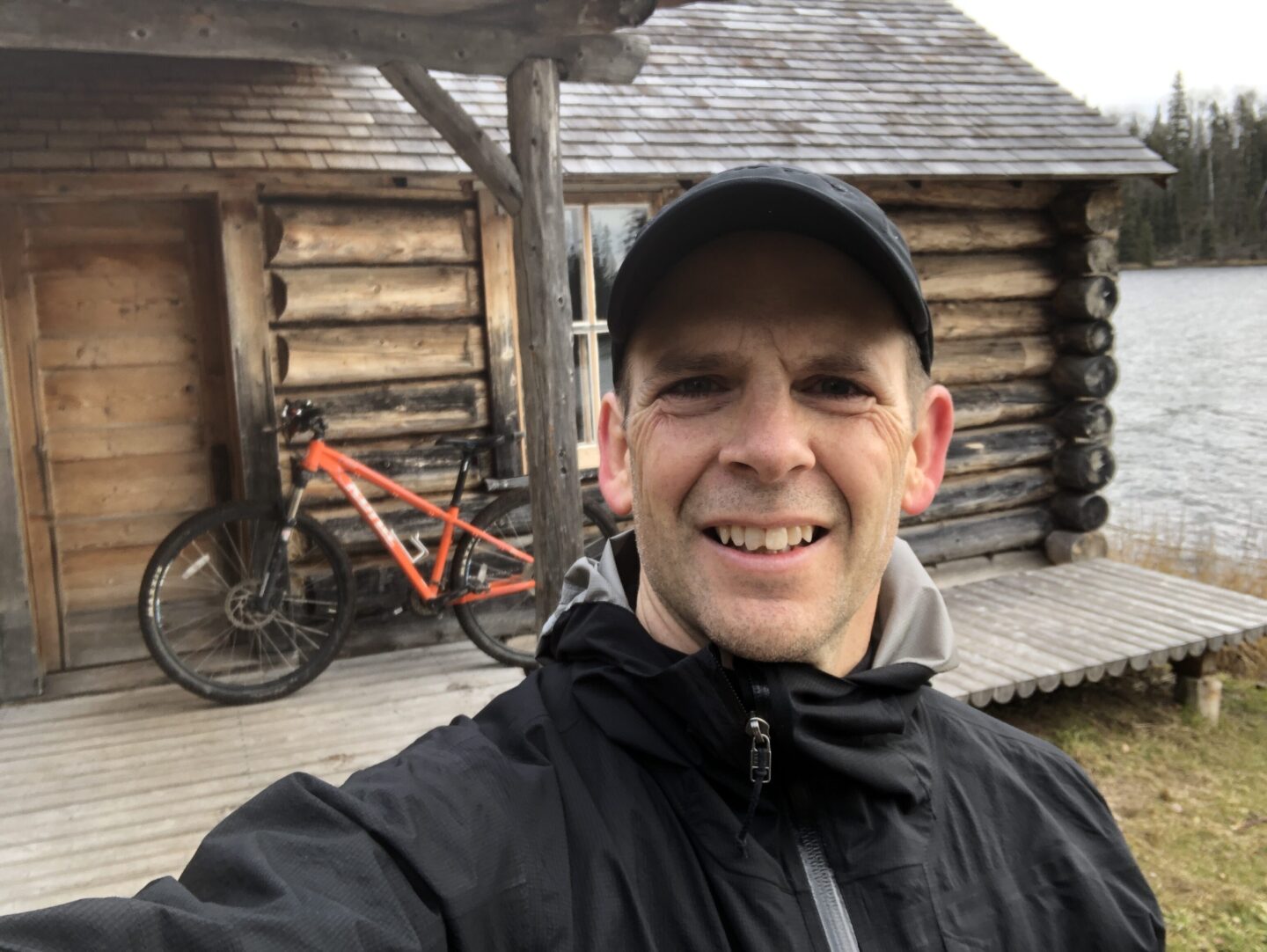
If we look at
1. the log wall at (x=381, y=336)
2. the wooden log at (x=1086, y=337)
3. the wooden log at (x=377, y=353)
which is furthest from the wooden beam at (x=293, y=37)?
the wooden log at (x=1086, y=337)

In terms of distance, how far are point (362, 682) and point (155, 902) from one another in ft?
15.7

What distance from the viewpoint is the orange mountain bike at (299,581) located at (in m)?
5.29

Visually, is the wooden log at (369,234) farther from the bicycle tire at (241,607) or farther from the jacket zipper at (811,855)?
the jacket zipper at (811,855)

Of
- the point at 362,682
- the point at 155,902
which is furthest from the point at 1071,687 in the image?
the point at 155,902

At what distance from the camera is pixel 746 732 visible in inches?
46.5

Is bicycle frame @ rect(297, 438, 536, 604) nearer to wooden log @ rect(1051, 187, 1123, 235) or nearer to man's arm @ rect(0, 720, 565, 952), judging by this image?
man's arm @ rect(0, 720, 565, 952)

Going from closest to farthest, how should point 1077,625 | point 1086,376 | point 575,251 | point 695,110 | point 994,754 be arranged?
point 994,754, point 575,251, point 1077,625, point 695,110, point 1086,376

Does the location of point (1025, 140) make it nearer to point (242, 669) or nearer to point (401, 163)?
point (401, 163)

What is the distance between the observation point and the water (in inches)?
658

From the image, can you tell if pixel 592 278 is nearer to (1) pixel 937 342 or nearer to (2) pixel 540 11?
(2) pixel 540 11

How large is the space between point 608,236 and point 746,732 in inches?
228

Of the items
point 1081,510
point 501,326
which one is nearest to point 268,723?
point 501,326

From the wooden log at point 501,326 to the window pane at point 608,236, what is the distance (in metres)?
0.62

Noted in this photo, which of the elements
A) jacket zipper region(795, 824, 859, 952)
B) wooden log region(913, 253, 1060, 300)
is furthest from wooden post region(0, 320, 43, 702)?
wooden log region(913, 253, 1060, 300)
